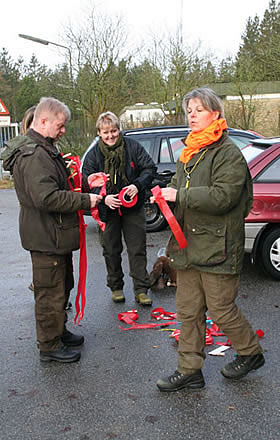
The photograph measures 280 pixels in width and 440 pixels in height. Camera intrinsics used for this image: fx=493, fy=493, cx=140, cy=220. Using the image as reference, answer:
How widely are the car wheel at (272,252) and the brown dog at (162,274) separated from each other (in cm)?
112

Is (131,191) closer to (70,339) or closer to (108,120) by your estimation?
(108,120)

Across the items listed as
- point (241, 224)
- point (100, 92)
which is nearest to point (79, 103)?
point (100, 92)

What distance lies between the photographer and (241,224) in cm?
335

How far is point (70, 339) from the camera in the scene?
14.3ft

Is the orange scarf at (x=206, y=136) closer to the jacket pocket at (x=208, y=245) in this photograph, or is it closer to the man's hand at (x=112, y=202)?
the jacket pocket at (x=208, y=245)

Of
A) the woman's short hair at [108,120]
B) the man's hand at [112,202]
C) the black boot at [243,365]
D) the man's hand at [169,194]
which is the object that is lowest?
the black boot at [243,365]

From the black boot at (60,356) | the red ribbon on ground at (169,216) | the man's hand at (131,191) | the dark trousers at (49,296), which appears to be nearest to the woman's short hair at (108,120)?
the man's hand at (131,191)

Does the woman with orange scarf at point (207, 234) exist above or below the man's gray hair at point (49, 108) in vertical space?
below

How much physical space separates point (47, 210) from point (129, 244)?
181 cm

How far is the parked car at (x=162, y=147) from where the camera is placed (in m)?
9.35

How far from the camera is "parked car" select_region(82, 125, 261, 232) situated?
9352 mm

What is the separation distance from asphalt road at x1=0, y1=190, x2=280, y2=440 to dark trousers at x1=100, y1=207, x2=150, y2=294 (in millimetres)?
305

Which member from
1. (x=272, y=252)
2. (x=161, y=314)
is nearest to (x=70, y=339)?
(x=161, y=314)

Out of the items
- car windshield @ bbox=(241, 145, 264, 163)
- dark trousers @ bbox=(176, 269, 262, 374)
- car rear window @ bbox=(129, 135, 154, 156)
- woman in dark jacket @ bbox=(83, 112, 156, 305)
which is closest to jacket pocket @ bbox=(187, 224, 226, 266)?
dark trousers @ bbox=(176, 269, 262, 374)
